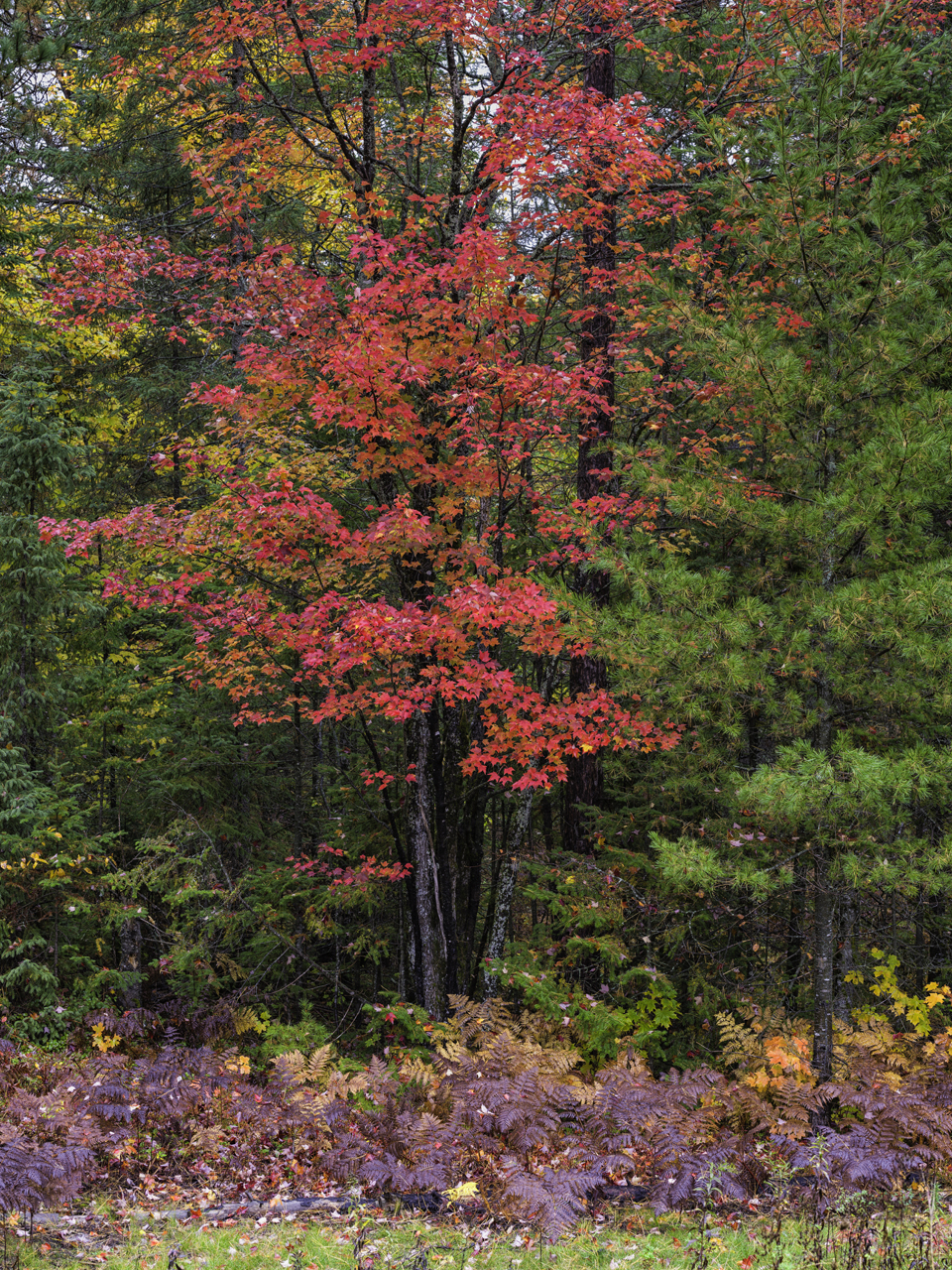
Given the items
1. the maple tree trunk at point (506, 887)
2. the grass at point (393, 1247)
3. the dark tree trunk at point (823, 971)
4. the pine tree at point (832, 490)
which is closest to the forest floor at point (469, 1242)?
the grass at point (393, 1247)

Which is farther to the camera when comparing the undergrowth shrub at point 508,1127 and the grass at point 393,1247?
the undergrowth shrub at point 508,1127

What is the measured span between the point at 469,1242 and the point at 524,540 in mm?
6778

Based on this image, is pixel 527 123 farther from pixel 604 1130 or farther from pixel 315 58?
pixel 604 1130

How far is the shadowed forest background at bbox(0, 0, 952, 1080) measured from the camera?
22.1 feet

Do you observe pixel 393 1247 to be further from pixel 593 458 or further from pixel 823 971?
pixel 593 458

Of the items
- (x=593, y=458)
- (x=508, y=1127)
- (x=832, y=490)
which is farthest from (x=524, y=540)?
(x=508, y=1127)

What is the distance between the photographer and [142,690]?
10.7 meters

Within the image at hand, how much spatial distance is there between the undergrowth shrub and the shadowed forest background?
65cm

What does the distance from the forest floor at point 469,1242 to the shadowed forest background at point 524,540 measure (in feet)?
6.17

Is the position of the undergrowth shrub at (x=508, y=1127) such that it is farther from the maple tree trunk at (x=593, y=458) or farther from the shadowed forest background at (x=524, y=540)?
the maple tree trunk at (x=593, y=458)

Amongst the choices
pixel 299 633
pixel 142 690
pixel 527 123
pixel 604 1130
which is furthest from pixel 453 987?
pixel 527 123

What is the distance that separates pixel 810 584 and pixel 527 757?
105 inches

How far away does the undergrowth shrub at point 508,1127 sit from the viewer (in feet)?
17.6

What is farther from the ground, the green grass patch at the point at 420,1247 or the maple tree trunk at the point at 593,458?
the maple tree trunk at the point at 593,458
